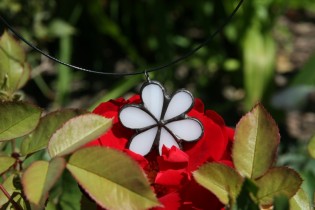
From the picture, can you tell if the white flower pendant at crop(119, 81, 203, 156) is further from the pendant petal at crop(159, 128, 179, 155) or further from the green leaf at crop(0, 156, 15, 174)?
the green leaf at crop(0, 156, 15, 174)

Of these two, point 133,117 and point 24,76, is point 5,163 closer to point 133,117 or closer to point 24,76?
point 133,117

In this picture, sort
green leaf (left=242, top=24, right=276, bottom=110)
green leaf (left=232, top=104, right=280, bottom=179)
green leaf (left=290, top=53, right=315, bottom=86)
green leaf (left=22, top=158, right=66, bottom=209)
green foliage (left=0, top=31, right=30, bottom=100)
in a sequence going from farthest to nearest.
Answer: green leaf (left=242, top=24, right=276, bottom=110) < green leaf (left=290, top=53, right=315, bottom=86) < green foliage (left=0, top=31, right=30, bottom=100) < green leaf (left=232, top=104, right=280, bottom=179) < green leaf (left=22, top=158, right=66, bottom=209)

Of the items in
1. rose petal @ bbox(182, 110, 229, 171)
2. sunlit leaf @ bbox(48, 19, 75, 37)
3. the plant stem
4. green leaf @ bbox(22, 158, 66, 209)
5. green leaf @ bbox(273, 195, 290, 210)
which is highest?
sunlit leaf @ bbox(48, 19, 75, 37)

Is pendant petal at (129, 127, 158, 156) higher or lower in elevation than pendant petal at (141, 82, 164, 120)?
lower

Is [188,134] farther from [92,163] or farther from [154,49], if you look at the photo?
[154,49]

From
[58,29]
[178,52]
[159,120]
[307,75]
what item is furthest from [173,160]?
[178,52]

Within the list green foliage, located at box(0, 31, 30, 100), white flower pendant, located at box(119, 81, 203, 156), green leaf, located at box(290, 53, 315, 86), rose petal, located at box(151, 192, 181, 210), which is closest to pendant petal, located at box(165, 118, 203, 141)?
white flower pendant, located at box(119, 81, 203, 156)
